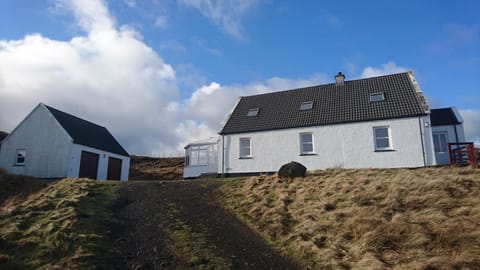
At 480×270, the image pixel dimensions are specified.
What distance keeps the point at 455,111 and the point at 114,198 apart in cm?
2258

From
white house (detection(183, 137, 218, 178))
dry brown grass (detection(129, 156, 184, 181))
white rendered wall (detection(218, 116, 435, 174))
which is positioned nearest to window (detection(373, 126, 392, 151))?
white rendered wall (detection(218, 116, 435, 174))

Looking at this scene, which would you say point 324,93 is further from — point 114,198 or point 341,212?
point 114,198

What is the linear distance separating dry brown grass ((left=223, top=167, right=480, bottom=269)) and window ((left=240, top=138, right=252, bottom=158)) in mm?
8565

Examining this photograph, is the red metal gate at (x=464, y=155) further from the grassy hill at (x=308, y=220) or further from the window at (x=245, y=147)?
the window at (x=245, y=147)

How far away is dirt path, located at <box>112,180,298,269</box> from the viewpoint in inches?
365

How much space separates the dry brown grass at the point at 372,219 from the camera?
29.9 feet

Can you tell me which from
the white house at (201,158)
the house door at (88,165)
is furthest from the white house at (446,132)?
the house door at (88,165)

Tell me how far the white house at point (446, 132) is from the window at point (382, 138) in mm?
3913

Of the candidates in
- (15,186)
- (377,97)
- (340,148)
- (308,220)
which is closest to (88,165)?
(15,186)

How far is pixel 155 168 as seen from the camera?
4462 cm

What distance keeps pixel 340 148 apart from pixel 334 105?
3.71 m

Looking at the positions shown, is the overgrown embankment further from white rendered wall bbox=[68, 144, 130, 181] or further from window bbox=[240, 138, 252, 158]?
window bbox=[240, 138, 252, 158]

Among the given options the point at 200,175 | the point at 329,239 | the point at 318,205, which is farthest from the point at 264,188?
the point at 200,175

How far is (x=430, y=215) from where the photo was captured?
10.7 m
